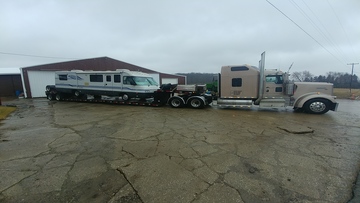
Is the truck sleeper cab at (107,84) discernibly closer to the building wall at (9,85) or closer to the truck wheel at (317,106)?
the truck wheel at (317,106)

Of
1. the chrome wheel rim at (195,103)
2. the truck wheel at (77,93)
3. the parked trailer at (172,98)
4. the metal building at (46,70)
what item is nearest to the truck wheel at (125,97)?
the parked trailer at (172,98)

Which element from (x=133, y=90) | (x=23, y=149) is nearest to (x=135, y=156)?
(x=23, y=149)

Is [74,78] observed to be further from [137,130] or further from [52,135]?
[137,130]

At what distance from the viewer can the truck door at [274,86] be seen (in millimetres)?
9523

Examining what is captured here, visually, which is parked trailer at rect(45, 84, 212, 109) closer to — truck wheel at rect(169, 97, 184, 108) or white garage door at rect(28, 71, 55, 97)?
truck wheel at rect(169, 97, 184, 108)

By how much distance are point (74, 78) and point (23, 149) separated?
36.5 feet

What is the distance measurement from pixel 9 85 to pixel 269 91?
2944cm

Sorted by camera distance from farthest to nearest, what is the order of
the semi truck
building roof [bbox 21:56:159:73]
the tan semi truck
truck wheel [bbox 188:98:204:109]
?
building roof [bbox 21:56:159:73]
truck wheel [bbox 188:98:204:109]
the semi truck
the tan semi truck

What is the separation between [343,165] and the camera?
3387 millimetres

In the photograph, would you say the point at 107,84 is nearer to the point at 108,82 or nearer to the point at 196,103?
the point at 108,82

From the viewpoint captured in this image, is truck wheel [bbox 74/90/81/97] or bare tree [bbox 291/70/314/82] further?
truck wheel [bbox 74/90/81/97]

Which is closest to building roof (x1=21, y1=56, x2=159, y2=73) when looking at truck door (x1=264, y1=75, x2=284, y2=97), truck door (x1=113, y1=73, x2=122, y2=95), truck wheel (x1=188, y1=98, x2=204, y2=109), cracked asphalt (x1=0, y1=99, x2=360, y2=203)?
truck door (x1=113, y1=73, x2=122, y2=95)

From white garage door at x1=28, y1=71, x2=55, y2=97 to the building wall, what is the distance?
524 cm

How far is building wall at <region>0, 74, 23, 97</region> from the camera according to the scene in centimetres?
2067
